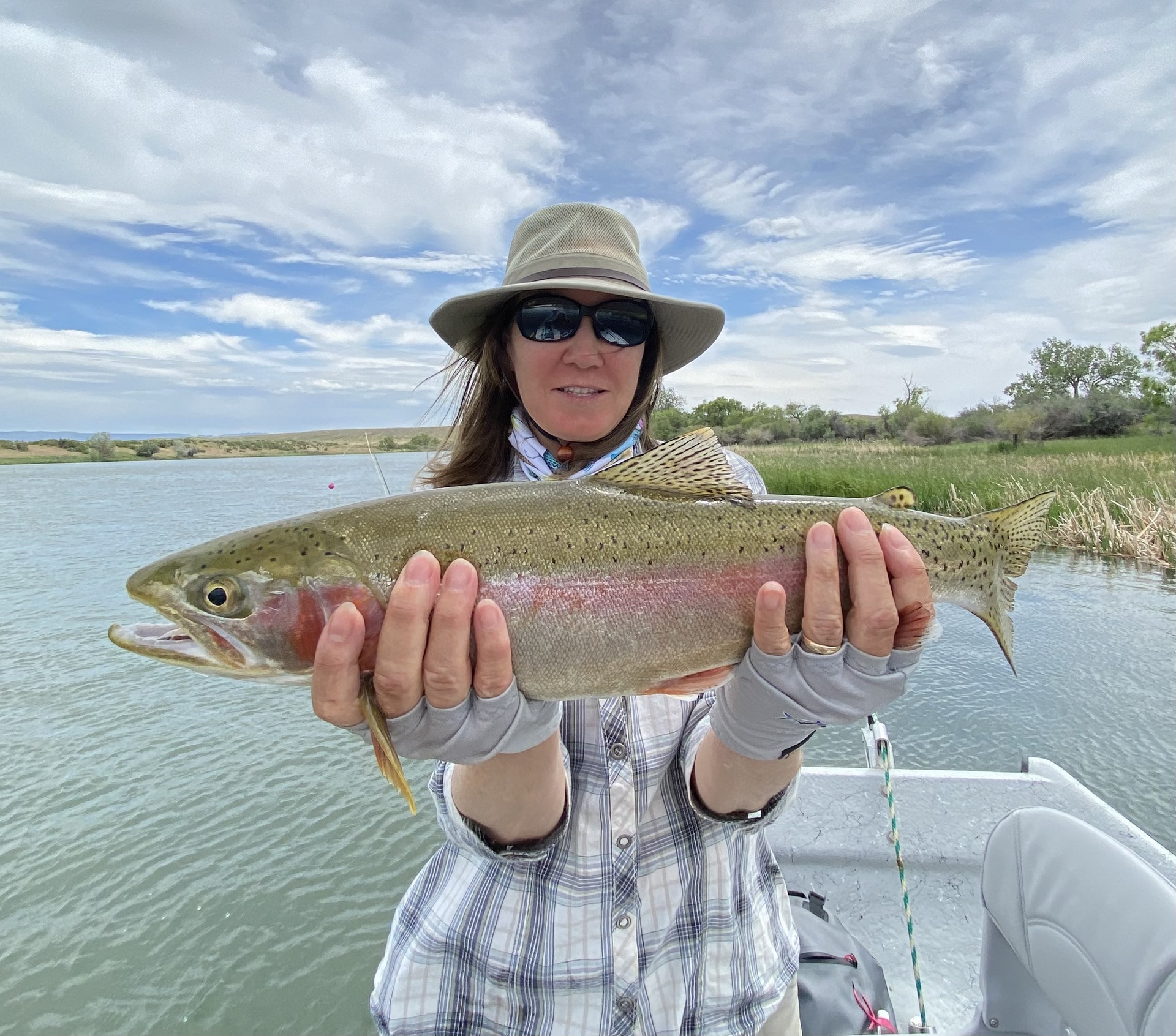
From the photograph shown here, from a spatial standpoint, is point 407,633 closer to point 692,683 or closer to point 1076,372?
point 692,683

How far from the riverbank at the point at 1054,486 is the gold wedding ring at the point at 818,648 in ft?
25.2

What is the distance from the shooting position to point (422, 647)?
2004mm

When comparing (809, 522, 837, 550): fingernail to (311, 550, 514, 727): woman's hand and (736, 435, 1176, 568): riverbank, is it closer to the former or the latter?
(311, 550, 514, 727): woman's hand

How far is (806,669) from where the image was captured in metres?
2.15

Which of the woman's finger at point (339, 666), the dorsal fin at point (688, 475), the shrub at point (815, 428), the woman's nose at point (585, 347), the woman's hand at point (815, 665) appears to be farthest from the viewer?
the shrub at point (815, 428)

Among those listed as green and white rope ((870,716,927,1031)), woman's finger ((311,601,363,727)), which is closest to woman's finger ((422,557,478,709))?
woman's finger ((311,601,363,727))

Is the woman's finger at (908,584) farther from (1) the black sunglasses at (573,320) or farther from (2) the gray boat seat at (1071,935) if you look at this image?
(1) the black sunglasses at (573,320)

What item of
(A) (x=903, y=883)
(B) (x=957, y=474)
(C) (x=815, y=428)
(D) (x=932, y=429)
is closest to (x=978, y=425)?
(D) (x=932, y=429)

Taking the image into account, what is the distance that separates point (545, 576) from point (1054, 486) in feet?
67.3

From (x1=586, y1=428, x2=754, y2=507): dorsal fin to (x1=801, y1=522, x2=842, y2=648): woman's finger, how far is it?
0.32 meters

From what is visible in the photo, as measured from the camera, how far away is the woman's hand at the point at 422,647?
1960 mm

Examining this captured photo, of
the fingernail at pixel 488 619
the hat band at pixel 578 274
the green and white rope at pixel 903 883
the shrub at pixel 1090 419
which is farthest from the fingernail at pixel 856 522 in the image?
the shrub at pixel 1090 419

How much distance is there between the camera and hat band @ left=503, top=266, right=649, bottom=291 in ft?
9.05

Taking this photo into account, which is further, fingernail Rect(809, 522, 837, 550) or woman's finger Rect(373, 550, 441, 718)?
fingernail Rect(809, 522, 837, 550)
